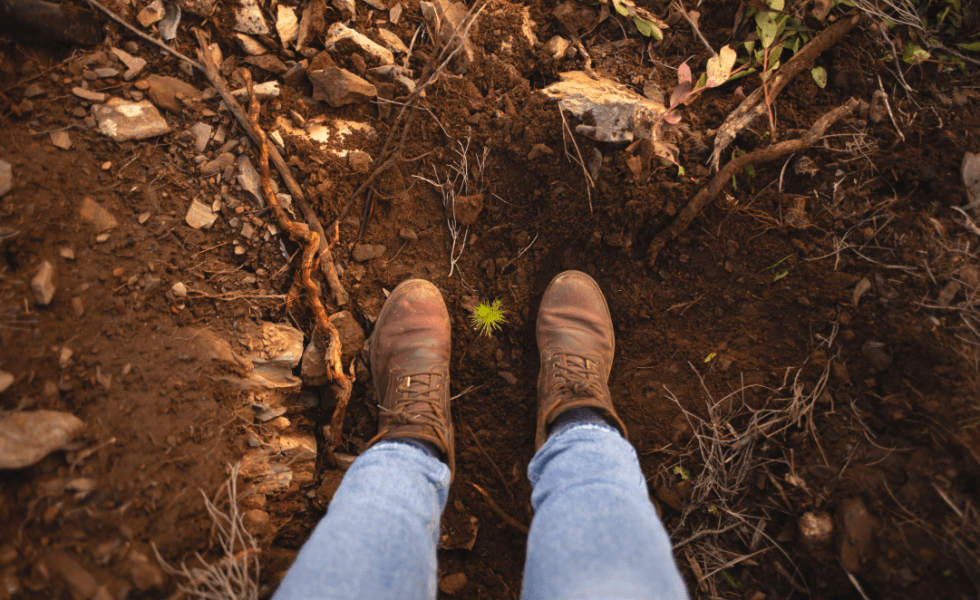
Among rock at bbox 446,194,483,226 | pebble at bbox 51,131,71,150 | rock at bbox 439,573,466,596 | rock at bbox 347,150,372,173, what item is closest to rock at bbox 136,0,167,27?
pebble at bbox 51,131,71,150

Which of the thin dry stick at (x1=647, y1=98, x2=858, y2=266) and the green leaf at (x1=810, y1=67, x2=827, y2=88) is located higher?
the green leaf at (x1=810, y1=67, x2=827, y2=88)

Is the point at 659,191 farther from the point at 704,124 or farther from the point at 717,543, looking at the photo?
the point at 717,543

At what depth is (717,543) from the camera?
1754mm

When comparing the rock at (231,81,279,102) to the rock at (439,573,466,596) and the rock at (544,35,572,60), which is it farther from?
the rock at (439,573,466,596)

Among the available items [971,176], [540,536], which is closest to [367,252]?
[540,536]

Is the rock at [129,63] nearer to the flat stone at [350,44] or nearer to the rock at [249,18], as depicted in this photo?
the rock at [249,18]

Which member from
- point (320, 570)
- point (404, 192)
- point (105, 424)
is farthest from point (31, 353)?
point (404, 192)

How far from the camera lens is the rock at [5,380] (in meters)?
1.24

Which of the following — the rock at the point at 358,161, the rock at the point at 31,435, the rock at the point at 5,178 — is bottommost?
the rock at the point at 31,435

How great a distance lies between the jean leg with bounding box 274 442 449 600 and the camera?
1101mm

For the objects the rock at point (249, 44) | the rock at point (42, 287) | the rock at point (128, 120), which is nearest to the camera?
the rock at point (42, 287)

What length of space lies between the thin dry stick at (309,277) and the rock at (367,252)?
0.20m

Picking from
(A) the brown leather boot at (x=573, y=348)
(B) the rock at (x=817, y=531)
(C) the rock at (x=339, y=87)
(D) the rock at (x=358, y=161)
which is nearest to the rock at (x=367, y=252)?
(D) the rock at (x=358, y=161)

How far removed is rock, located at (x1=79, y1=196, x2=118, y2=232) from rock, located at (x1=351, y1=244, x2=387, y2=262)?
86cm
